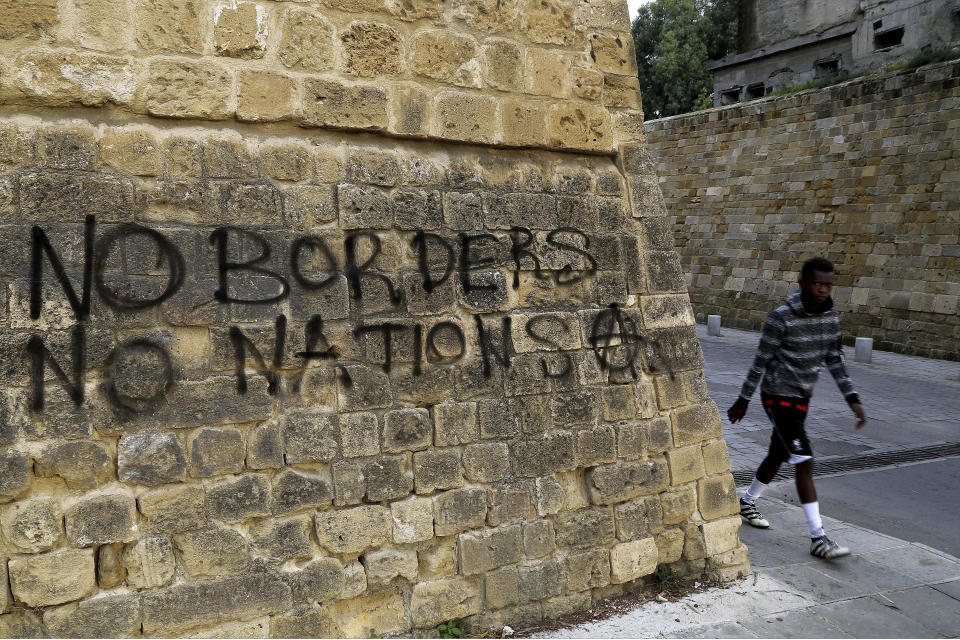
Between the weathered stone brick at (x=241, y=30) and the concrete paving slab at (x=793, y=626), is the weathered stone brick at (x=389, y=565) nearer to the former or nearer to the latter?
the concrete paving slab at (x=793, y=626)

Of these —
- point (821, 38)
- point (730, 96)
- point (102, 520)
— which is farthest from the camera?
point (730, 96)

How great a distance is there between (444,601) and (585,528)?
878 mm

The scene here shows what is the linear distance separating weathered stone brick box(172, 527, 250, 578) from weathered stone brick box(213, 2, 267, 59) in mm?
2039

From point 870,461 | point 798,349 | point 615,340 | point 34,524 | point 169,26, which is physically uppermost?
point 169,26

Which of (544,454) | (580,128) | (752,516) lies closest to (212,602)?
(544,454)

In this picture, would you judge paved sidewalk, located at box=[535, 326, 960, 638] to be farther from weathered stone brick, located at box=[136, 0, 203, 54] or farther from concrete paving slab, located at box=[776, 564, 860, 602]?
weathered stone brick, located at box=[136, 0, 203, 54]

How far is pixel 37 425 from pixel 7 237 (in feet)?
2.34

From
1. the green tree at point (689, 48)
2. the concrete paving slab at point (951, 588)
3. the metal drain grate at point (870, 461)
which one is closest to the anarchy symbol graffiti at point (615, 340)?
the concrete paving slab at point (951, 588)

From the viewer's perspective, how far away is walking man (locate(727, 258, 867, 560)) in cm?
467

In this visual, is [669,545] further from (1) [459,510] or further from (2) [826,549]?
(1) [459,510]

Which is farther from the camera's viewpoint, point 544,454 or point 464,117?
point 544,454

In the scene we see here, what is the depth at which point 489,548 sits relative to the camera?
12.1 feet

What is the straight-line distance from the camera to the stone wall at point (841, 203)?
14852 millimetres

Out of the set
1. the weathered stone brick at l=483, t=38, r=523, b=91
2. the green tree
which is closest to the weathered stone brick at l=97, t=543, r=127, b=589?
the weathered stone brick at l=483, t=38, r=523, b=91
